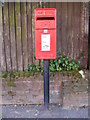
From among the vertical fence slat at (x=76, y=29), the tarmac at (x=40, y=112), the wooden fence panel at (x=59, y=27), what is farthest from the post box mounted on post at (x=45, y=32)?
the tarmac at (x=40, y=112)

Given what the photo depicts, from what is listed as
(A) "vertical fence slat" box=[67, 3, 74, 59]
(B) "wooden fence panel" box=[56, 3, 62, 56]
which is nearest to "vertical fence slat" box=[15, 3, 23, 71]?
(B) "wooden fence panel" box=[56, 3, 62, 56]

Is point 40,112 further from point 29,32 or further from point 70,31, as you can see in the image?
point 70,31

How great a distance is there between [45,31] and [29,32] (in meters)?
0.97

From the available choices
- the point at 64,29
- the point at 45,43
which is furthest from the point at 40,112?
the point at 64,29

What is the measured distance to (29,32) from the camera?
3.58 meters

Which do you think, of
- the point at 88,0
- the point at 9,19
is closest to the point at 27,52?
the point at 9,19

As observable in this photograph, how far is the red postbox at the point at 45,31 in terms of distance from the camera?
2.62 metres

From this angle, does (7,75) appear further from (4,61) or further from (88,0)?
(88,0)

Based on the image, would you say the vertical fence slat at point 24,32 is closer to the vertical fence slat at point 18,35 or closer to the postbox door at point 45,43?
the vertical fence slat at point 18,35

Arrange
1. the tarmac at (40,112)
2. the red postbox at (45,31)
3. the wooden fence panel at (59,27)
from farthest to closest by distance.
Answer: the wooden fence panel at (59,27) → the tarmac at (40,112) → the red postbox at (45,31)

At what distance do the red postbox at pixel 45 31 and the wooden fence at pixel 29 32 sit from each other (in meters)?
0.87

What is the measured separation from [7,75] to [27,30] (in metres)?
0.93

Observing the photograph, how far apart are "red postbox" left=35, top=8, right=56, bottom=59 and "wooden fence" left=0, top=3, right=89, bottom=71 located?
874 mm

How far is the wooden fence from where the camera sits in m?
3.51
